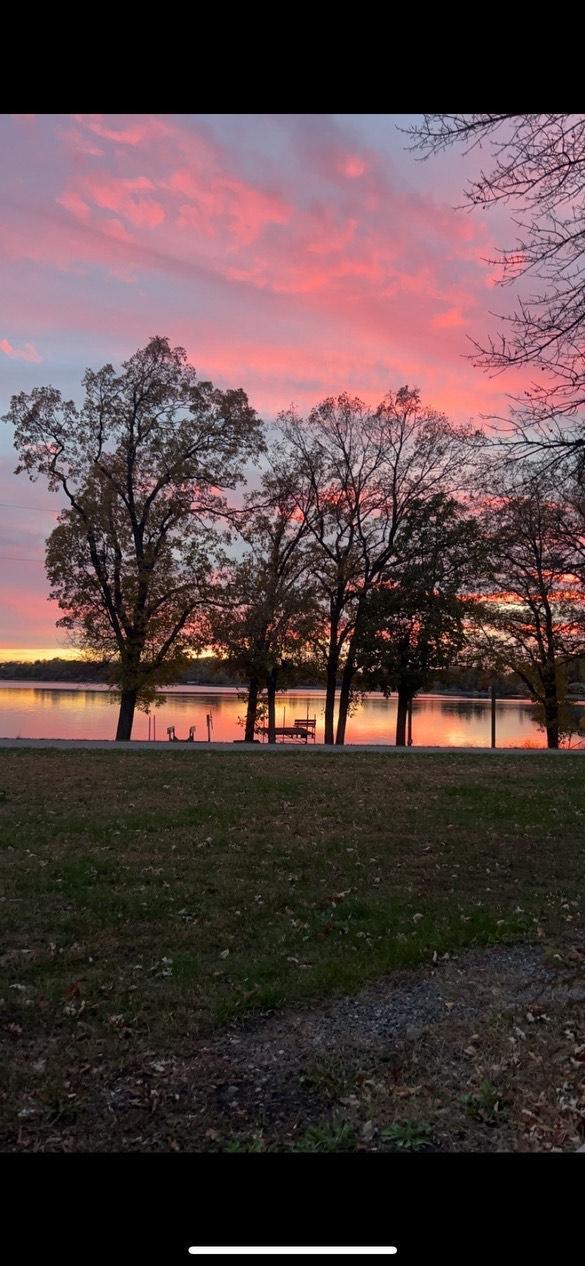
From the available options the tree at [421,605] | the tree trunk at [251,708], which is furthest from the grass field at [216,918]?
the tree trunk at [251,708]

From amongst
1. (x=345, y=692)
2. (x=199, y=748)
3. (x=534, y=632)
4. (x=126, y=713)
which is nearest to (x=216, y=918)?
(x=199, y=748)

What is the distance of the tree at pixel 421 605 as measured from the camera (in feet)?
82.8

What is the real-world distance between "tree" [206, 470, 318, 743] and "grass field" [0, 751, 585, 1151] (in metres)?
11.8

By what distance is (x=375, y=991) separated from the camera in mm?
4148

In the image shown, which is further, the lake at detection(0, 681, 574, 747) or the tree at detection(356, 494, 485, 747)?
the lake at detection(0, 681, 574, 747)

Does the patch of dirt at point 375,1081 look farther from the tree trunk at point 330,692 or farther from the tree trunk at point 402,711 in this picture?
the tree trunk at point 402,711

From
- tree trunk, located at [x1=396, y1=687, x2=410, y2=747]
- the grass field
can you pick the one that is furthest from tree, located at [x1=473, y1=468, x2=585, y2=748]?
the grass field

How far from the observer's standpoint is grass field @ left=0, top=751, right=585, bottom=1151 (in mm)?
3035

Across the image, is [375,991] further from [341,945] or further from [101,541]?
[101,541]

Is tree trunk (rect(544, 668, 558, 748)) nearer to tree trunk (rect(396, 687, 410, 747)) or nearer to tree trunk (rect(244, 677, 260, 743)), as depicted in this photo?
tree trunk (rect(396, 687, 410, 747))

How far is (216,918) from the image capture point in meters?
5.26

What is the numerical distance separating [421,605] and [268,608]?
586cm
